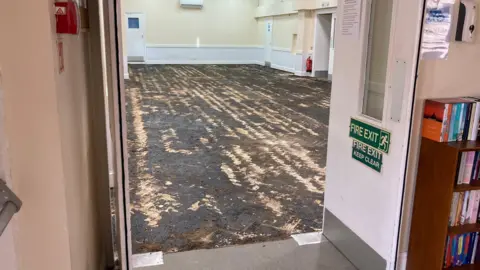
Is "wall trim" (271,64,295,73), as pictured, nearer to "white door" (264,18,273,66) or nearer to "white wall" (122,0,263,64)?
"white door" (264,18,273,66)

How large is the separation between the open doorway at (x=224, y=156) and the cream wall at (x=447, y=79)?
1.14 metres

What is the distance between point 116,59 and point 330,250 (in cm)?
192

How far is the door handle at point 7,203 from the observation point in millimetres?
1113

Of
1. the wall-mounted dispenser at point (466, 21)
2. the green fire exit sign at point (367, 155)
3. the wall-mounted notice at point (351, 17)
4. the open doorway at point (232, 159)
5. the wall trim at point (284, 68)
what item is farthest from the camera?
the wall trim at point (284, 68)

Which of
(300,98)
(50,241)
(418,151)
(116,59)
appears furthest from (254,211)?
(300,98)

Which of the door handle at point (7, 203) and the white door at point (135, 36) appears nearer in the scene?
the door handle at point (7, 203)

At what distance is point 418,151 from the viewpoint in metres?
2.43

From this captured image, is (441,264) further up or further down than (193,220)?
further up

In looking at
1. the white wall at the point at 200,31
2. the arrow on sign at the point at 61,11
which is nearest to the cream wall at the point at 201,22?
the white wall at the point at 200,31

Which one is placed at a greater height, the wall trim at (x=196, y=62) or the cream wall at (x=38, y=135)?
the cream wall at (x=38, y=135)

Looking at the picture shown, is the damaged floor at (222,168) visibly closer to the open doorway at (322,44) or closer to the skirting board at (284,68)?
the open doorway at (322,44)

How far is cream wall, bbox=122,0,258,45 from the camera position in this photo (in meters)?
17.3

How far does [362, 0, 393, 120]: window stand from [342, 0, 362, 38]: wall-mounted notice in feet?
0.28

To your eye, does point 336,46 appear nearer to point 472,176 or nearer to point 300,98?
point 472,176
